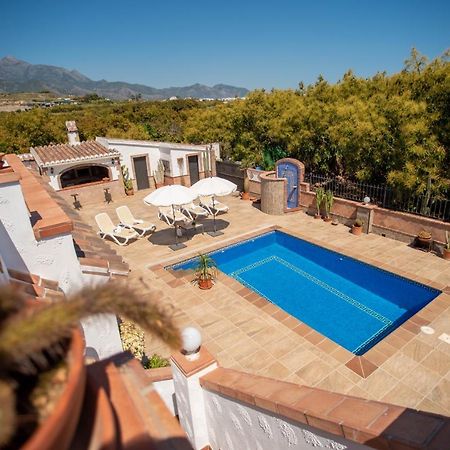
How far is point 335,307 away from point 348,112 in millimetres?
10676

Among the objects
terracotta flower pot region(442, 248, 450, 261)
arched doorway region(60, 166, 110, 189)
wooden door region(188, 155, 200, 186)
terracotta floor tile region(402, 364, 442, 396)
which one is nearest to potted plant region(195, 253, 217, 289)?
terracotta floor tile region(402, 364, 442, 396)

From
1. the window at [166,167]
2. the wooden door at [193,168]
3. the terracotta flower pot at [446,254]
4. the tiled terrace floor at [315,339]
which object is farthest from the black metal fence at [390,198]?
the window at [166,167]

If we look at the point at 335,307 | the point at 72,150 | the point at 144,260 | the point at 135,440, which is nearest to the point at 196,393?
the point at 135,440

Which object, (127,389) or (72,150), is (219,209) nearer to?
(72,150)

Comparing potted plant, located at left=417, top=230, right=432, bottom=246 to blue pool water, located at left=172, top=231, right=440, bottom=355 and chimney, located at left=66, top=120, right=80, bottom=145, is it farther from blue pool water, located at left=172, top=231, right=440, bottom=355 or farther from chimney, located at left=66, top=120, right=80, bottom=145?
chimney, located at left=66, top=120, right=80, bottom=145

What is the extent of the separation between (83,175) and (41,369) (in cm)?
2780

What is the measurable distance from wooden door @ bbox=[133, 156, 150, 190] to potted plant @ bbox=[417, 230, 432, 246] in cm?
1903

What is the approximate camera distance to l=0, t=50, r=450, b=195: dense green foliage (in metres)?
13.8

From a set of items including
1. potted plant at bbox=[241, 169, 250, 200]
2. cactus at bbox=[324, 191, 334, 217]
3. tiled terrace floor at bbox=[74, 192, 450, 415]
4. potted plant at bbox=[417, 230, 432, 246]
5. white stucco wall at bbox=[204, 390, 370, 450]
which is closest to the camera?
white stucco wall at bbox=[204, 390, 370, 450]

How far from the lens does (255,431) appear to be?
4855 mm

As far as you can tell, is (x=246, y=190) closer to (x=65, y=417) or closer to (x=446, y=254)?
(x=446, y=254)

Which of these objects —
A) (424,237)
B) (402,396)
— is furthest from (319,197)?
(402,396)

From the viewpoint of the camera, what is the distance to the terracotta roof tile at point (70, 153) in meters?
21.5

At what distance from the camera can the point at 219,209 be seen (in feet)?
60.2
